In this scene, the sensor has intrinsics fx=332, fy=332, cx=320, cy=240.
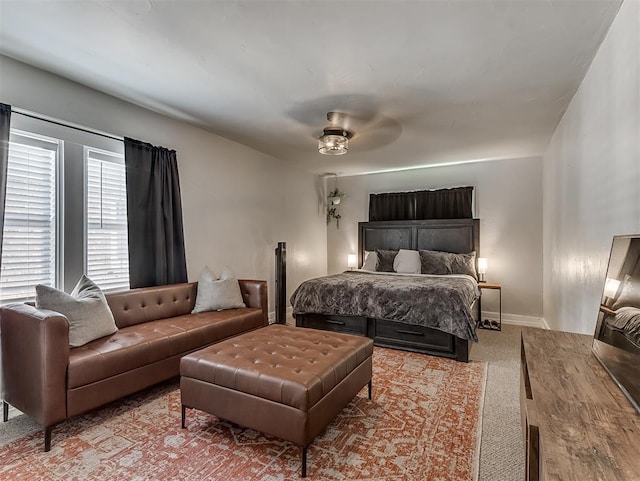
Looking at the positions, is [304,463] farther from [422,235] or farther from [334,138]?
[422,235]

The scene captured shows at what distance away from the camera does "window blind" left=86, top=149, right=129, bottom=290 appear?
9.91ft

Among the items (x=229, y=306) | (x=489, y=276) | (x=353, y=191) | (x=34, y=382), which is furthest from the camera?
(x=353, y=191)

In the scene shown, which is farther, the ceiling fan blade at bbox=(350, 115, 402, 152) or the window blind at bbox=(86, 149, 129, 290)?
the ceiling fan blade at bbox=(350, 115, 402, 152)

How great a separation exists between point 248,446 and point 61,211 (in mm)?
2412

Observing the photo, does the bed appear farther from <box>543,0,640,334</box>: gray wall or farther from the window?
the window

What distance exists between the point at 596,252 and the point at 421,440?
1694 mm

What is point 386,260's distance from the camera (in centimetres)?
538

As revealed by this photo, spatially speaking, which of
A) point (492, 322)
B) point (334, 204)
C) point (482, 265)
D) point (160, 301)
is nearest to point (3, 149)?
point (160, 301)

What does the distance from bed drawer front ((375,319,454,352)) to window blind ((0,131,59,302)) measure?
3237 millimetres

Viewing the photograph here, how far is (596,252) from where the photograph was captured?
7.32 feet

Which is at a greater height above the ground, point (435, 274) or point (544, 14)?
point (544, 14)

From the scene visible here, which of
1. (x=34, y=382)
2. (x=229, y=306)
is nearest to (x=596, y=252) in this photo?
(x=229, y=306)

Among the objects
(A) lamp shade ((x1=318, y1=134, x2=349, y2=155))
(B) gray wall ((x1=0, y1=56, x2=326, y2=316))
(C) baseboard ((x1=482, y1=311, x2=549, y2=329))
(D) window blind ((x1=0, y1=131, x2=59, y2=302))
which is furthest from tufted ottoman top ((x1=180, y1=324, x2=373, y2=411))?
(C) baseboard ((x1=482, y1=311, x2=549, y2=329))

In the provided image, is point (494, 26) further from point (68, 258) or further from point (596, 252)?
point (68, 258)
